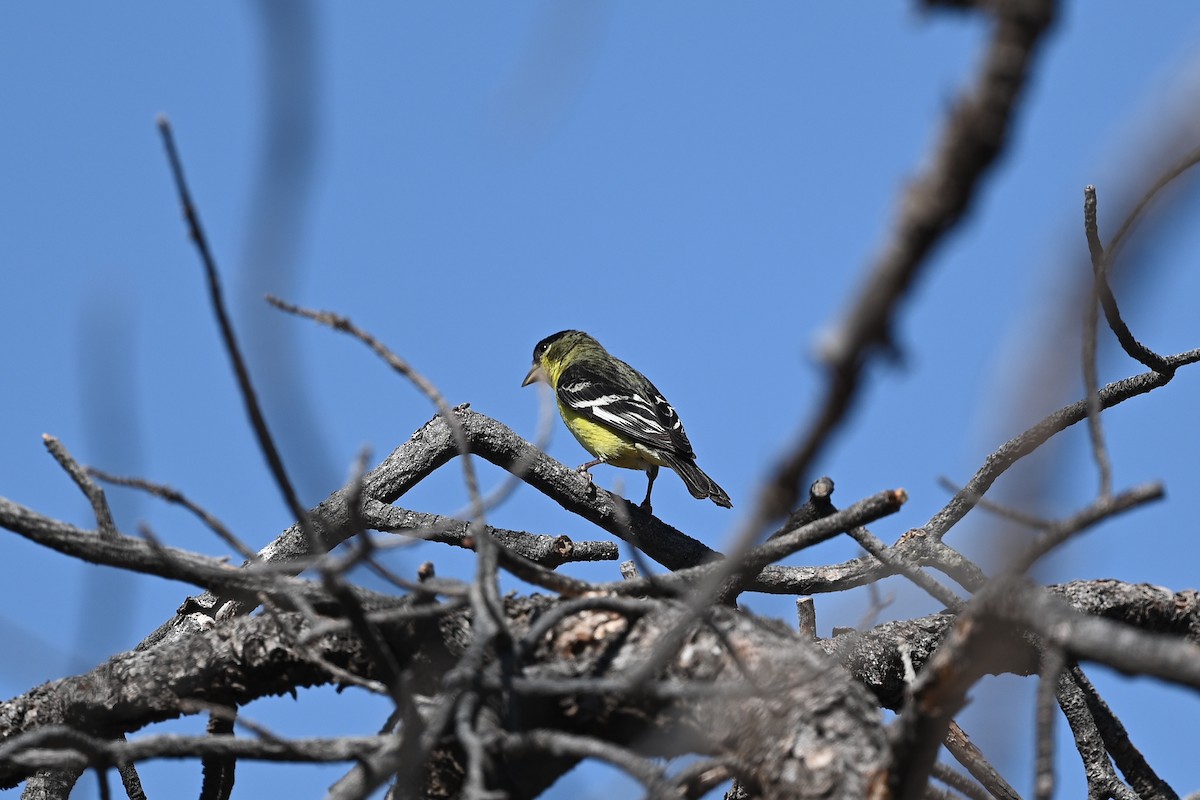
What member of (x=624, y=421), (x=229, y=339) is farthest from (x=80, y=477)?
(x=624, y=421)

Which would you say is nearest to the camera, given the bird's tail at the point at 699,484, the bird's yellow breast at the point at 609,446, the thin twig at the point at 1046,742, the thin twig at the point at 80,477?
the thin twig at the point at 1046,742

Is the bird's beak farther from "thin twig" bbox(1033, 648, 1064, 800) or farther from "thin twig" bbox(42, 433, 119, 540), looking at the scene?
"thin twig" bbox(1033, 648, 1064, 800)

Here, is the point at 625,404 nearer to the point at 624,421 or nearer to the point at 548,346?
the point at 624,421

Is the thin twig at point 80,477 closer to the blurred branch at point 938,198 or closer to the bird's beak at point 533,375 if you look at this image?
the blurred branch at point 938,198

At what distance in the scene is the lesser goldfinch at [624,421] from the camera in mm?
8633

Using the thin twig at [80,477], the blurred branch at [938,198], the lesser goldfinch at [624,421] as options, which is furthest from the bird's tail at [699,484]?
the blurred branch at [938,198]

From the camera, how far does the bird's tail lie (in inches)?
323

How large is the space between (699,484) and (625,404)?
1.22 metres

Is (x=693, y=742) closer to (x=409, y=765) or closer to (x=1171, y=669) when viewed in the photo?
(x=409, y=765)

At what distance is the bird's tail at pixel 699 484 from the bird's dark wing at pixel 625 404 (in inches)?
5.7

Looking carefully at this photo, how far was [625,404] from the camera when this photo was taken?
9.25 meters

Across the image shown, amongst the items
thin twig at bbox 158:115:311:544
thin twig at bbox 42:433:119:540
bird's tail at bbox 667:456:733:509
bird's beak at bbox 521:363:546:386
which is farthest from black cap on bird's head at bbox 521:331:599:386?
thin twig at bbox 158:115:311:544

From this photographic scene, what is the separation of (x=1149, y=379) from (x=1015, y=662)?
1.11 metres

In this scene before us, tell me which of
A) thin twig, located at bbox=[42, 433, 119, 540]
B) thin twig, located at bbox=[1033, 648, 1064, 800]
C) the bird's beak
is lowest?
thin twig, located at bbox=[1033, 648, 1064, 800]
